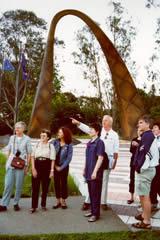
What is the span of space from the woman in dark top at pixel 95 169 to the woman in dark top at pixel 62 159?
1.73 feet

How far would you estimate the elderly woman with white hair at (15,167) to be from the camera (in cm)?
717

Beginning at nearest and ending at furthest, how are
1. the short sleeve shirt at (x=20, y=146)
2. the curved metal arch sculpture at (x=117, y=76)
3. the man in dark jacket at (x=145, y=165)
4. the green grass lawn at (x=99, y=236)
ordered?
1. the green grass lawn at (x=99, y=236)
2. the man in dark jacket at (x=145, y=165)
3. the short sleeve shirt at (x=20, y=146)
4. the curved metal arch sculpture at (x=117, y=76)

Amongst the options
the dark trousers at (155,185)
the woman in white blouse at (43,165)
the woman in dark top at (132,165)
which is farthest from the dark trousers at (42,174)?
the dark trousers at (155,185)

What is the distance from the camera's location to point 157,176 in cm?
730

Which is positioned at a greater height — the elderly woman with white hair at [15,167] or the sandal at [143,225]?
the elderly woman with white hair at [15,167]

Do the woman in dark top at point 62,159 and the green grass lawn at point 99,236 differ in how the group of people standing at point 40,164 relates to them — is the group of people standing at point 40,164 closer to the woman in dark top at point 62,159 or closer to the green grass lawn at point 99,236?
the woman in dark top at point 62,159

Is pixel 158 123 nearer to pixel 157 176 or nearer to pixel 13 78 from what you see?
pixel 157 176

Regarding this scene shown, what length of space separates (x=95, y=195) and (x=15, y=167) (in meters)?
1.35

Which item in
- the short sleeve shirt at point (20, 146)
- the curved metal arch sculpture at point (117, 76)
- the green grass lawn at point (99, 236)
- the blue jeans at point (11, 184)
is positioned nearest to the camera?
the green grass lawn at point (99, 236)

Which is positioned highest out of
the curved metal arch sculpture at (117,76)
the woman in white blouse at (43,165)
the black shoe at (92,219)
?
the curved metal arch sculpture at (117,76)

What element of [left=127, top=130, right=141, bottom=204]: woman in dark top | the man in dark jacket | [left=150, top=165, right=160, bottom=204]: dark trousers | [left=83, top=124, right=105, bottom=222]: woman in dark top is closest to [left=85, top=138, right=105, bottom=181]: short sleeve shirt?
[left=83, top=124, right=105, bottom=222]: woman in dark top

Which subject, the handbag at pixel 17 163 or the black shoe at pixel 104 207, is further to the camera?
the black shoe at pixel 104 207

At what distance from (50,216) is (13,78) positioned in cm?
2841

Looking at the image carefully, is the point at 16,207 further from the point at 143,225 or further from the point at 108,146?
the point at 143,225
